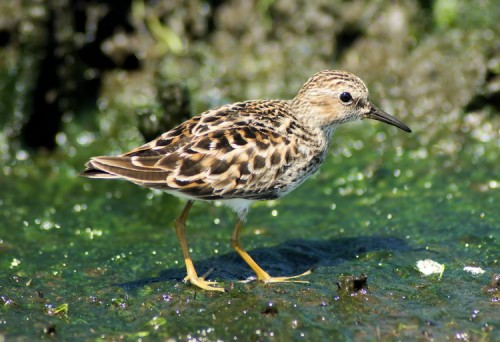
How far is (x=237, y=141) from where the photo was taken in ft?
24.5

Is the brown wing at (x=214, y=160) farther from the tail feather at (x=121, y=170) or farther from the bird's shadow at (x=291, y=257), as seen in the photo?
the bird's shadow at (x=291, y=257)

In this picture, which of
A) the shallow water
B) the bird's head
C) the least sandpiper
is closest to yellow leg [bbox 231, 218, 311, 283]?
the least sandpiper

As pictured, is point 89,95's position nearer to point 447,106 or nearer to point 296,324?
point 447,106

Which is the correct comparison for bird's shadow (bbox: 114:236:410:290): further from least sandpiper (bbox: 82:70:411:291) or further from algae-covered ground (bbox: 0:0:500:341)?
least sandpiper (bbox: 82:70:411:291)

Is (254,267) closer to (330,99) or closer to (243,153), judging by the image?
(243,153)

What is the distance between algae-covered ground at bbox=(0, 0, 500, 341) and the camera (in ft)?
21.9

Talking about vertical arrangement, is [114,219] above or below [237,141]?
below

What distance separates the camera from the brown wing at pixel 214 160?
7211mm

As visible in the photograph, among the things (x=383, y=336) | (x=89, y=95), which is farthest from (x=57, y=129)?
(x=383, y=336)

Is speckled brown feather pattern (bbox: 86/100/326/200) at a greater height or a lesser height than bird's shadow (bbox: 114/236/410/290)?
greater

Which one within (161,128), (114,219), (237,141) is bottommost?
(114,219)

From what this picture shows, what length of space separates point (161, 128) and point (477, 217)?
4084 mm

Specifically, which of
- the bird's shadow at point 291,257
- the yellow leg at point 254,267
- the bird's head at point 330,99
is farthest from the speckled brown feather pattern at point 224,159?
the bird's shadow at point 291,257

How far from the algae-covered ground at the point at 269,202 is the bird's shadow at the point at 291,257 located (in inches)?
0.9
